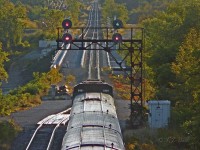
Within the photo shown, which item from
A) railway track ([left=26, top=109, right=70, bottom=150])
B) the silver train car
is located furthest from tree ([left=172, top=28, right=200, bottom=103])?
railway track ([left=26, top=109, right=70, bottom=150])

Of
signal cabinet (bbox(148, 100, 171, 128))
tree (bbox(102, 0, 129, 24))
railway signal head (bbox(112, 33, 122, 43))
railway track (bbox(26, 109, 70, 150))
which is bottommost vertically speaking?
railway track (bbox(26, 109, 70, 150))

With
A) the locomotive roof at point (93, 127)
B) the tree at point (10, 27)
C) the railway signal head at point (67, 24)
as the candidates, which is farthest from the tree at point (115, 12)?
the locomotive roof at point (93, 127)

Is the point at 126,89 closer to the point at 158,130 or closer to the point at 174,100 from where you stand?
the point at 174,100

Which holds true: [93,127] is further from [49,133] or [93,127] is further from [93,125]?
[49,133]

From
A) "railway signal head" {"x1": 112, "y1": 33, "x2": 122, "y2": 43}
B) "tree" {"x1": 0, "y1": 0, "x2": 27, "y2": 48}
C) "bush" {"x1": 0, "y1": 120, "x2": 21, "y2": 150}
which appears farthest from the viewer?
"tree" {"x1": 0, "y1": 0, "x2": 27, "y2": 48}

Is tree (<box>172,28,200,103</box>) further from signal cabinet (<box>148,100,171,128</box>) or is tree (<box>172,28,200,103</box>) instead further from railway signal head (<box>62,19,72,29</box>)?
railway signal head (<box>62,19,72,29</box>)

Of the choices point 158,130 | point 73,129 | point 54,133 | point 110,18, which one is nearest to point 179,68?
point 158,130
